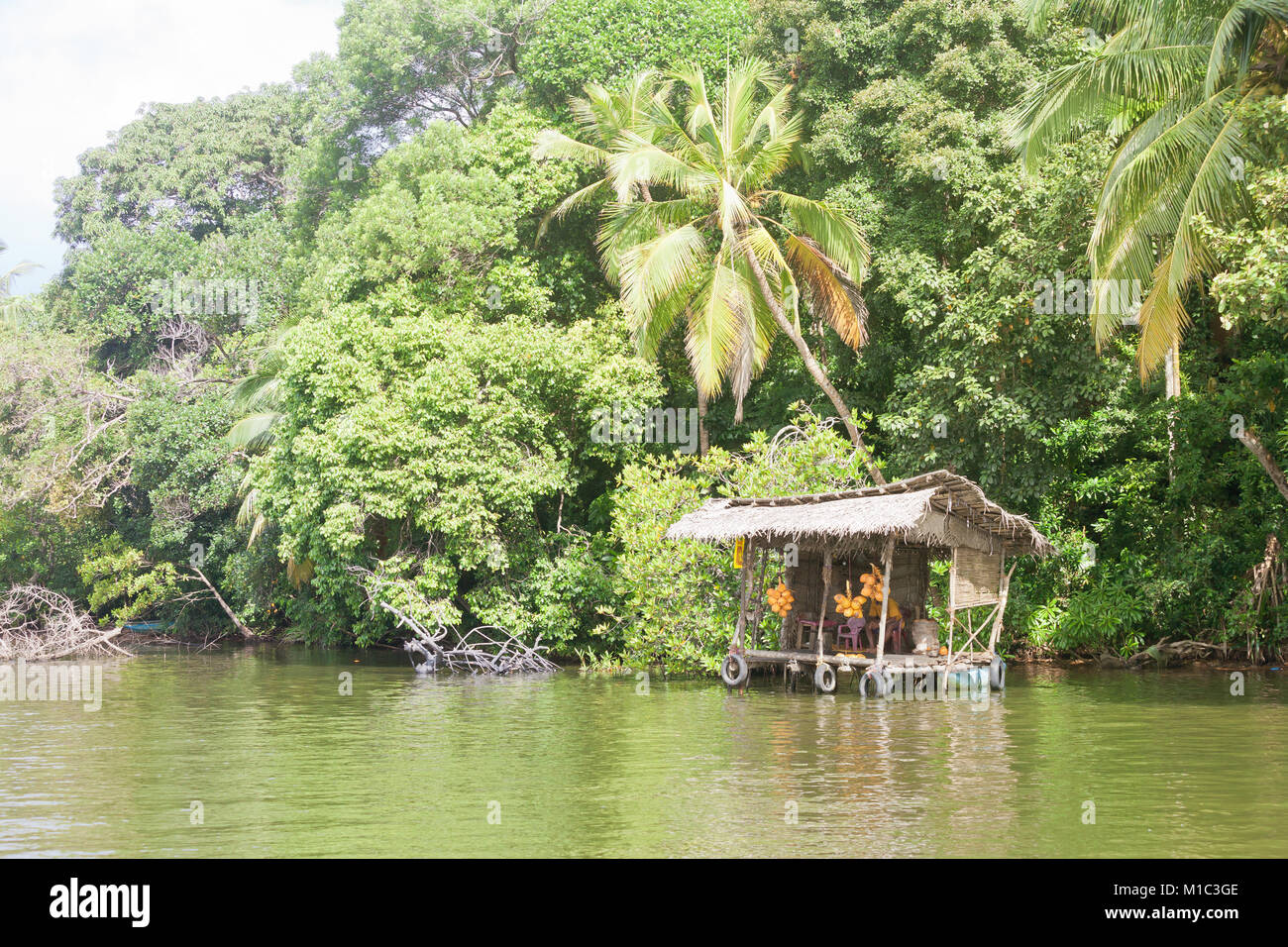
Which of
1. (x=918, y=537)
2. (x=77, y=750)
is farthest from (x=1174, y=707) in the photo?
(x=77, y=750)

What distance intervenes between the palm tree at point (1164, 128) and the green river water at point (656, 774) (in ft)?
16.9

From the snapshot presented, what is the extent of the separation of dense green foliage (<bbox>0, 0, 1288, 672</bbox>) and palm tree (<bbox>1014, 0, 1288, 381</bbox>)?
0.56ft

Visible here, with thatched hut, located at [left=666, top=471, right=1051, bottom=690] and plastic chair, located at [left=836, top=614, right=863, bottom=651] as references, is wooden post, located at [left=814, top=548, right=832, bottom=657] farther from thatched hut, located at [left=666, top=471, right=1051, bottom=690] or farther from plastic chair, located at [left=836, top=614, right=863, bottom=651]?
plastic chair, located at [left=836, top=614, right=863, bottom=651]

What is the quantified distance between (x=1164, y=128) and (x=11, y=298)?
27.8 metres

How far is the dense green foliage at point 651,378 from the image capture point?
19.3 m

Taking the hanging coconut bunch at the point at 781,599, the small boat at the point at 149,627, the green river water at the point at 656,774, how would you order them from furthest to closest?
1. the small boat at the point at 149,627
2. the hanging coconut bunch at the point at 781,599
3. the green river water at the point at 656,774

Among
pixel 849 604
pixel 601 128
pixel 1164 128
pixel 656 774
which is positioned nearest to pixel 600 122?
pixel 601 128

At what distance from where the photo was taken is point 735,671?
59.3 ft

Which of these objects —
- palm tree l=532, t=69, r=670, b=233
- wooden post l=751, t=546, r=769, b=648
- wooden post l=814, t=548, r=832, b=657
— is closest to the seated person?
wooden post l=814, t=548, r=832, b=657

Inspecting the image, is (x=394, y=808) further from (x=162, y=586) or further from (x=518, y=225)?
(x=162, y=586)

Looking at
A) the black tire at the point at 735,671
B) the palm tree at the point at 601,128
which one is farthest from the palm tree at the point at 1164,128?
the palm tree at the point at 601,128

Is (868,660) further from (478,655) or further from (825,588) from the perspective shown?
(478,655)

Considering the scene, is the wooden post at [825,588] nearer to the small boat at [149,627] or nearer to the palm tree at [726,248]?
the palm tree at [726,248]
